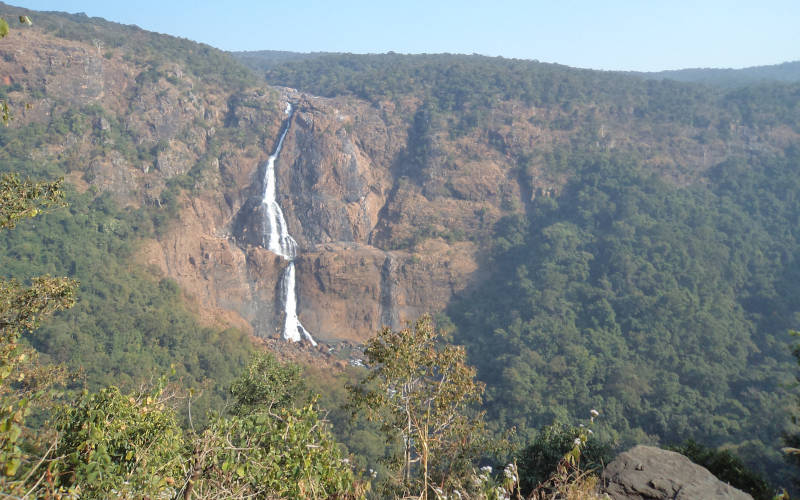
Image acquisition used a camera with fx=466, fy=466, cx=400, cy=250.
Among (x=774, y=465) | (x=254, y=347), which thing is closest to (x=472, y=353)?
(x=254, y=347)

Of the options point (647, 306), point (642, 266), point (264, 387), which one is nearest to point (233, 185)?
point (264, 387)

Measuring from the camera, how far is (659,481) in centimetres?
796

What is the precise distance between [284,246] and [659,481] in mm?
37320

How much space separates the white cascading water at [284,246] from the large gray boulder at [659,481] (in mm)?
A: 31259

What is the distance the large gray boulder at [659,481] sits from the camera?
765 centimetres

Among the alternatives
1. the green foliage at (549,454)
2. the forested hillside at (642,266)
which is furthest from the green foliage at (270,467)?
the forested hillside at (642,266)

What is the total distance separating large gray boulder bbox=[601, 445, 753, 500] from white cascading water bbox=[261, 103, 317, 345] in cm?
3126

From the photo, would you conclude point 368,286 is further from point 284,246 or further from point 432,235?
point 432,235

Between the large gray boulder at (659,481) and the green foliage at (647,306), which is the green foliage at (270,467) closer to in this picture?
the large gray boulder at (659,481)

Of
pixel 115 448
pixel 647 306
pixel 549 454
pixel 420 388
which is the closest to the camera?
pixel 115 448

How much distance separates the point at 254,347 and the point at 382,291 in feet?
39.7

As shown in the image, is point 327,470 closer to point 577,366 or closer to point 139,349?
point 139,349

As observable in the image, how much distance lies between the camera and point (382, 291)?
4103 cm

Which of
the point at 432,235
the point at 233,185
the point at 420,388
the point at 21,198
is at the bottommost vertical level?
Answer: the point at 432,235
